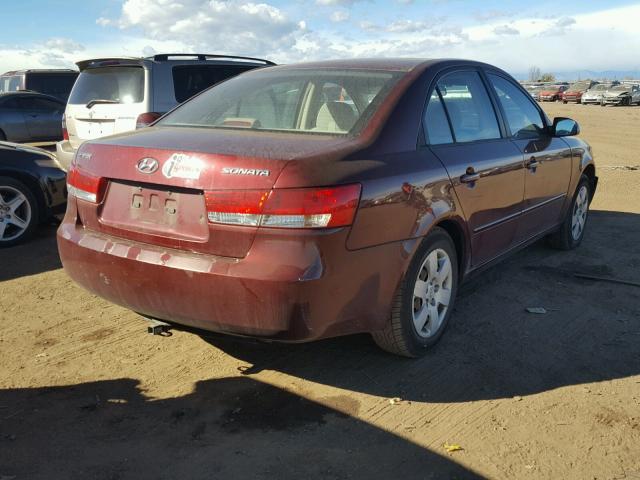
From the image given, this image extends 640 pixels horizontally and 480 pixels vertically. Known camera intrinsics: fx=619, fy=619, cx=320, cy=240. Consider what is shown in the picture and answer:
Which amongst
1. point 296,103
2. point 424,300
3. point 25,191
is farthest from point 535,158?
point 25,191

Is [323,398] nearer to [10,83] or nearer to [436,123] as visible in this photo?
[436,123]

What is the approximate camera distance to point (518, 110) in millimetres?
4957

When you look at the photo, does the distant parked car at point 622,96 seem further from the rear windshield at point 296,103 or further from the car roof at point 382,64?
the rear windshield at point 296,103

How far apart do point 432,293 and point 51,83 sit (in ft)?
54.9

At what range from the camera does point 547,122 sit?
537cm

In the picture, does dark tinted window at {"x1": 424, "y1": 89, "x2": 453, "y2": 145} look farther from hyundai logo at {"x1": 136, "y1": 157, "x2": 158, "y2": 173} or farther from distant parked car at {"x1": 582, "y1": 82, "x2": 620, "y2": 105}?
distant parked car at {"x1": 582, "y1": 82, "x2": 620, "y2": 105}

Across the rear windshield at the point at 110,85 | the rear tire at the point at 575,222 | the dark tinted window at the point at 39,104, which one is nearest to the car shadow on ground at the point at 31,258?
the rear windshield at the point at 110,85

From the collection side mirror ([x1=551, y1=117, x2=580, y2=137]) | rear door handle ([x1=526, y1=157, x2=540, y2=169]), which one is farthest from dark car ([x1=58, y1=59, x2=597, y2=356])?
side mirror ([x1=551, y1=117, x2=580, y2=137])

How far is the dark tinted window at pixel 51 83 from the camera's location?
17188 mm

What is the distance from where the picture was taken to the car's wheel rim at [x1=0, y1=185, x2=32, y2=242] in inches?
240

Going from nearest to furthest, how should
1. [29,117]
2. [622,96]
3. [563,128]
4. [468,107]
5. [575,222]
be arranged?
1. [468,107]
2. [563,128]
3. [575,222]
4. [29,117]
5. [622,96]

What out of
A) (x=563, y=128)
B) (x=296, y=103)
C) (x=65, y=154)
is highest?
(x=296, y=103)

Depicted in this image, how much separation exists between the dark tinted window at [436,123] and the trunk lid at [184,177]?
0.70m

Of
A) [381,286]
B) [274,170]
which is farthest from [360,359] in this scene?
[274,170]
